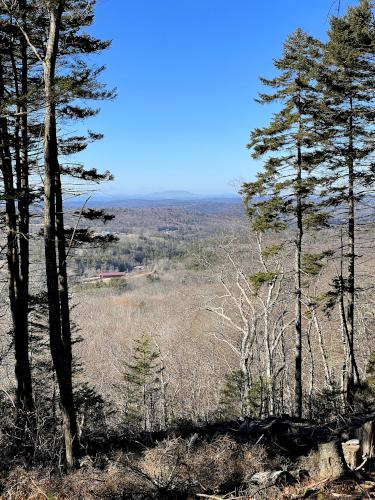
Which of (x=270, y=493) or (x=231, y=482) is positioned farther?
(x=231, y=482)

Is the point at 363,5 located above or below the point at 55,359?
above

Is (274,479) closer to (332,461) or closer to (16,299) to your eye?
(332,461)

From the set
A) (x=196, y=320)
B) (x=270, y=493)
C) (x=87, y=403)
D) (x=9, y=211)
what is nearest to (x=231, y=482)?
(x=270, y=493)

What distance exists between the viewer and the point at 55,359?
6.23m

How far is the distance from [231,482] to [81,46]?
8730 millimetres

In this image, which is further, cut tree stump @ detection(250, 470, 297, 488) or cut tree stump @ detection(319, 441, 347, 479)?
cut tree stump @ detection(250, 470, 297, 488)

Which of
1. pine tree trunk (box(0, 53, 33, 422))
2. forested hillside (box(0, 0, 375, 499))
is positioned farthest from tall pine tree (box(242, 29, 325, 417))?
pine tree trunk (box(0, 53, 33, 422))

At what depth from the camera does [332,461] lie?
4.30 meters

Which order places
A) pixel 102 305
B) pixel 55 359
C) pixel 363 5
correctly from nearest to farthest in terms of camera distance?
pixel 55 359, pixel 363 5, pixel 102 305

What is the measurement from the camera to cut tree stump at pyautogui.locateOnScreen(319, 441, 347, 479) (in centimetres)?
427

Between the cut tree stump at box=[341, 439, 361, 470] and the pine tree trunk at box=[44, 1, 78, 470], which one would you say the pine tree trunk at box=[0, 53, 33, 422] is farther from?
the cut tree stump at box=[341, 439, 361, 470]

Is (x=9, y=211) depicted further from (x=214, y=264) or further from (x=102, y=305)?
(x=102, y=305)

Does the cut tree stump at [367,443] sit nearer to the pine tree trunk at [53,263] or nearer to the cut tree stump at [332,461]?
the cut tree stump at [332,461]

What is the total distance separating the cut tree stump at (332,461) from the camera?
4.27m
